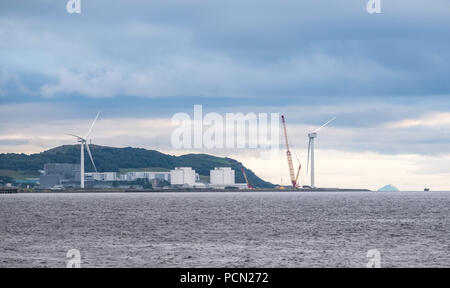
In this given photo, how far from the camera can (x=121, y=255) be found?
95.3 m

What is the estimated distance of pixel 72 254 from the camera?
9475 cm

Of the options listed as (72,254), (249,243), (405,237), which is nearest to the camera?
(72,254)

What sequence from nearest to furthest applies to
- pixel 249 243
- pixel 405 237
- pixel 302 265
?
pixel 302 265
pixel 249 243
pixel 405 237

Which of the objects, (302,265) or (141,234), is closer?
(302,265)

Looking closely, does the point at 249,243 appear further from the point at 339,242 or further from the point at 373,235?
the point at 373,235
